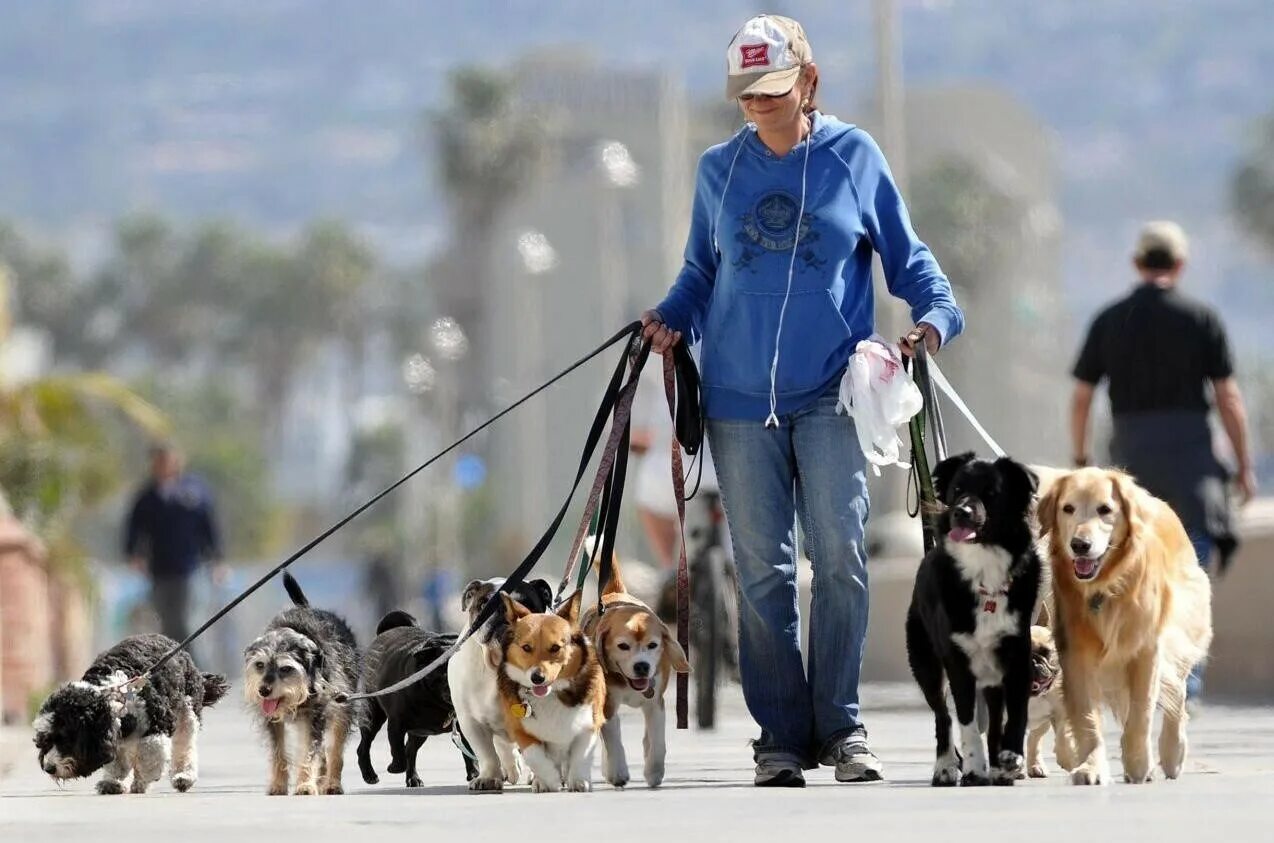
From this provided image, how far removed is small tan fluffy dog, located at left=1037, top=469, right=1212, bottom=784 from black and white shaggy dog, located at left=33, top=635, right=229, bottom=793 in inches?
120

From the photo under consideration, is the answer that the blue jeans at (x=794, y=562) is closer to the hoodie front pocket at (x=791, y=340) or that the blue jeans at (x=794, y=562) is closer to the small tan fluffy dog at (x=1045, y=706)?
the hoodie front pocket at (x=791, y=340)

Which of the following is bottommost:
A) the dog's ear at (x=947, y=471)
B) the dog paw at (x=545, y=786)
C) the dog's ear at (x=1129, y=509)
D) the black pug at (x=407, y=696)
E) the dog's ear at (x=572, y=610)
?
the dog paw at (x=545, y=786)

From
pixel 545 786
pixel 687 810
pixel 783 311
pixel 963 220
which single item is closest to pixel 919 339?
pixel 783 311

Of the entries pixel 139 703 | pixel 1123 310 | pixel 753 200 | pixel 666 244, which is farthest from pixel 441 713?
pixel 666 244

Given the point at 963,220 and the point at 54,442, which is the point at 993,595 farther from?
the point at 963,220

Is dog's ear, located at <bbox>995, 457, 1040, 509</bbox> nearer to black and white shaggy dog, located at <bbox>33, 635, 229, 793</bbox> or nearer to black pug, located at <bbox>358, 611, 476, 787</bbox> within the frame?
black pug, located at <bbox>358, 611, 476, 787</bbox>

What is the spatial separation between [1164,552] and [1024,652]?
619 millimetres

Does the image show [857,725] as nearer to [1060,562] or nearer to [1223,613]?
[1060,562]

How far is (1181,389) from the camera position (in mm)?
12930

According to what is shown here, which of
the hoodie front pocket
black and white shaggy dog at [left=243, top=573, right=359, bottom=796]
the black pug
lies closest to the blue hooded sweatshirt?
the hoodie front pocket

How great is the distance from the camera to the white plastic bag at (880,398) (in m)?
8.92

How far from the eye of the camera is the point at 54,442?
2500cm

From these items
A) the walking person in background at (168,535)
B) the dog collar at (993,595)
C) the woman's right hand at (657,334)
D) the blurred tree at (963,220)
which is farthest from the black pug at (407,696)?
the blurred tree at (963,220)

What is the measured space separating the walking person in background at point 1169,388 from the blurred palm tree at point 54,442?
12.5m
